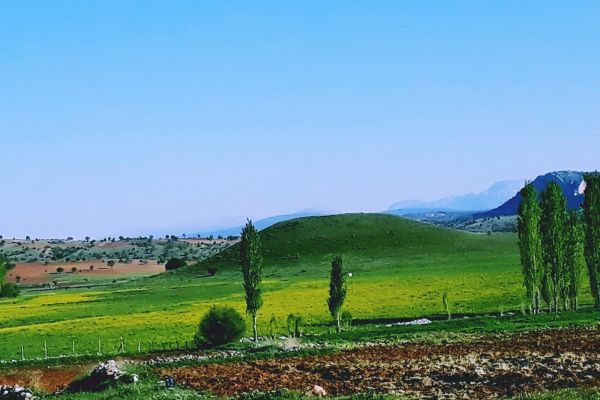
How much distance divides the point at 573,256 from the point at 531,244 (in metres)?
3.62

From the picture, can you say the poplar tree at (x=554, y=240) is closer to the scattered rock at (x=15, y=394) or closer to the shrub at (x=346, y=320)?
the shrub at (x=346, y=320)

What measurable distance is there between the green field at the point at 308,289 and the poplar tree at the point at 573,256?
4927 millimetres

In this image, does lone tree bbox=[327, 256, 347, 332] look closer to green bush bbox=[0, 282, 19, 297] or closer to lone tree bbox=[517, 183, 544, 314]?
lone tree bbox=[517, 183, 544, 314]

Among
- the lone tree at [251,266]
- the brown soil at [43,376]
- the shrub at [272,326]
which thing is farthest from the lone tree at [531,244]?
the brown soil at [43,376]

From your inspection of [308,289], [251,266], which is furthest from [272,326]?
[308,289]

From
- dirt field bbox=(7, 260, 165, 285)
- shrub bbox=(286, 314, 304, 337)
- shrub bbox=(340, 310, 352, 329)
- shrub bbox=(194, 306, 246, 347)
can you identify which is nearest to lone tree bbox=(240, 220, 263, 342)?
shrub bbox=(286, 314, 304, 337)

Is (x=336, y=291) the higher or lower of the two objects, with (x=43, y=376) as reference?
higher

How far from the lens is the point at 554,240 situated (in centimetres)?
6481

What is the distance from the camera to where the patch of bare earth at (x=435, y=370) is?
2706 cm

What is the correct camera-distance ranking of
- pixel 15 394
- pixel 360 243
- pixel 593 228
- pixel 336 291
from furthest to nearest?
pixel 360 243, pixel 593 228, pixel 336 291, pixel 15 394

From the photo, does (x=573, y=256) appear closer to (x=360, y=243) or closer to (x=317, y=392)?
(x=317, y=392)

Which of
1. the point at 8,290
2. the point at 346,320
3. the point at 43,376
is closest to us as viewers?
the point at 43,376

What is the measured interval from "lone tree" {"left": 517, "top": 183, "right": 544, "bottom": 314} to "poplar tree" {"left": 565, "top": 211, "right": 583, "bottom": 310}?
2.31m

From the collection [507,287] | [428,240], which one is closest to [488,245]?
[428,240]
